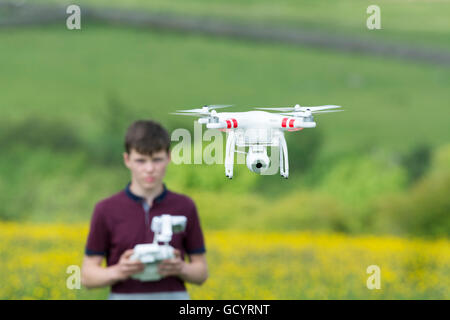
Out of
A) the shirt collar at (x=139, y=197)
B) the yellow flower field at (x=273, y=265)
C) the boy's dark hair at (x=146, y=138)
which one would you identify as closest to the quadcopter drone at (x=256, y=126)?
the boy's dark hair at (x=146, y=138)

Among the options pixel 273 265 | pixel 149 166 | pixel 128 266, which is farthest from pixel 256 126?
pixel 273 265

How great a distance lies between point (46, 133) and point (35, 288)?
16.0 feet

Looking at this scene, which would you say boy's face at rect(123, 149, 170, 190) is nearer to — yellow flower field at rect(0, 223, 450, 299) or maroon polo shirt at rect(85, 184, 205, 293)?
maroon polo shirt at rect(85, 184, 205, 293)

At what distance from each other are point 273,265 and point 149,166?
5754 mm

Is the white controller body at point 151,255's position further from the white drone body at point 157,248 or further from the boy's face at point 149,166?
the boy's face at point 149,166

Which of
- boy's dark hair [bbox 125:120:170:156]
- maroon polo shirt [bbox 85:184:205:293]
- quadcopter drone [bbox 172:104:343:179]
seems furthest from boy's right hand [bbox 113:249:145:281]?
quadcopter drone [bbox 172:104:343:179]

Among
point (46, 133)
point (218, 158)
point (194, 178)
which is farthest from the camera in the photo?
point (46, 133)

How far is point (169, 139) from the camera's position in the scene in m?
3.66

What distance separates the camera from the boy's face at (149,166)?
3.59 m

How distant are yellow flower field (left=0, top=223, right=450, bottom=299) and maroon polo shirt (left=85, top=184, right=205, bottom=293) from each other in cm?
394

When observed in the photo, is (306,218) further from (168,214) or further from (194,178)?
(168,214)

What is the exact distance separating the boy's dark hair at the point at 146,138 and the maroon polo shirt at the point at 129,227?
0.30 metres

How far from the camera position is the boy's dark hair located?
359cm
